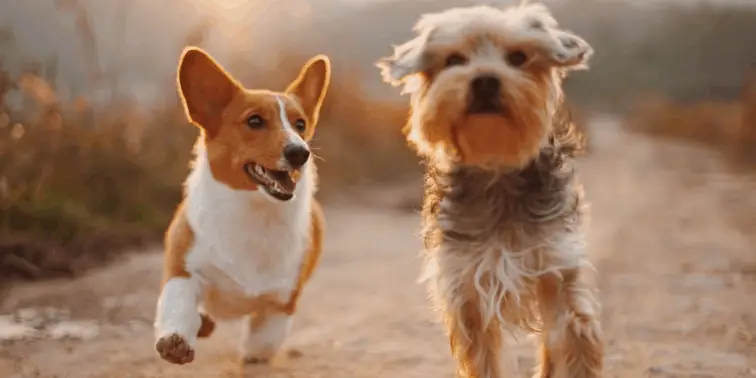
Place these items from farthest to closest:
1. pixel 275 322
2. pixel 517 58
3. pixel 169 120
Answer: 1. pixel 169 120
2. pixel 275 322
3. pixel 517 58

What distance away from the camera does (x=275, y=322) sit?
2.26 m

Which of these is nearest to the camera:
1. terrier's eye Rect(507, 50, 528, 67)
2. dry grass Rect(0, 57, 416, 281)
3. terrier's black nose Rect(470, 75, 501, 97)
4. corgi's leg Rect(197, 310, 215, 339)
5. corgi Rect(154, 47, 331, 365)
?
terrier's black nose Rect(470, 75, 501, 97)

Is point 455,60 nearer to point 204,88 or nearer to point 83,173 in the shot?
point 204,88

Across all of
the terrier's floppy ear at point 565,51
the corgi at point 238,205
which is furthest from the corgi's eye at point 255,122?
the terrier's floppy ear at point 565,51

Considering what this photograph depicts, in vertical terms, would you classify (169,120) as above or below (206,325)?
above

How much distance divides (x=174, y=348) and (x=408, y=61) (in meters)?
0.82

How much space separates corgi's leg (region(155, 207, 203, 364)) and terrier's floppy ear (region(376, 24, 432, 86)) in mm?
631

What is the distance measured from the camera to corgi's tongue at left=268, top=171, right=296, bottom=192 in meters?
2.01

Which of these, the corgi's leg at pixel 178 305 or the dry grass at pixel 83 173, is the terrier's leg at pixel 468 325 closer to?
the corgi's leg at pixel 178 305

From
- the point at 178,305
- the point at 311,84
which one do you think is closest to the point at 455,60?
the point at 311,84

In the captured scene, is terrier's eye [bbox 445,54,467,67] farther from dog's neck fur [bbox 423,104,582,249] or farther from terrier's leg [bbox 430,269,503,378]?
terrier's leg [bbox 430,269,503,378]

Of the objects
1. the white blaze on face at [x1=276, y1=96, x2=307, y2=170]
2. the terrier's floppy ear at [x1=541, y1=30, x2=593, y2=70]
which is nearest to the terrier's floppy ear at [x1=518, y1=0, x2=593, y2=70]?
the terrier's floppy ear at [x1=541, y1=30, x2=593, y2=70]

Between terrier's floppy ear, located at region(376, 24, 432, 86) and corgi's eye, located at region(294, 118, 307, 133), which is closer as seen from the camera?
terrier's floppy ear, located at region(376, 24, 432, 86)

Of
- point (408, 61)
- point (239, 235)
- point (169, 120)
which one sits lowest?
point (239, 235)
